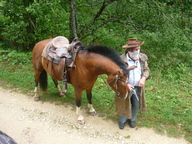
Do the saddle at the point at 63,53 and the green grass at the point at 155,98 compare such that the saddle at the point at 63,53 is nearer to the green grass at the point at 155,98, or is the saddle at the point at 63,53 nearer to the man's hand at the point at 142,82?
the green grass at the point at 155,98

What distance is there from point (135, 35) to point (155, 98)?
2933 millimetres

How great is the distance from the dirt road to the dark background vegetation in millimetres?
390

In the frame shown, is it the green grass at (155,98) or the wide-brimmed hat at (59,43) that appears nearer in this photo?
the green grass at (155,98)

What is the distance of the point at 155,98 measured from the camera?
498 cm

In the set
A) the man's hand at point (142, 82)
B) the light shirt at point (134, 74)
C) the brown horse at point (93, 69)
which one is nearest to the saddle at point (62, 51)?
the brown horse at point (93, 69)


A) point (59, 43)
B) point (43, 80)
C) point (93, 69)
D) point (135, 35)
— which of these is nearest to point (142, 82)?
point (93, 69)

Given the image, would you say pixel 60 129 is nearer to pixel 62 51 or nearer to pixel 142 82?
pixel 62 51

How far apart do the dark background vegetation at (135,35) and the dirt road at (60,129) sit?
390mm

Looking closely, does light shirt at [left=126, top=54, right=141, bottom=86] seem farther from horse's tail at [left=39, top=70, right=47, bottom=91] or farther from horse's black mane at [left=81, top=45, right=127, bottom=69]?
horse's tail at [left=39, top=70, right=47, bottom=91]

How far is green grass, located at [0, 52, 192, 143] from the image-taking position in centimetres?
388

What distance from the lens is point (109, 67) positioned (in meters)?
3.15

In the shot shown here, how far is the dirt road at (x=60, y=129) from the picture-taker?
346 centimetres

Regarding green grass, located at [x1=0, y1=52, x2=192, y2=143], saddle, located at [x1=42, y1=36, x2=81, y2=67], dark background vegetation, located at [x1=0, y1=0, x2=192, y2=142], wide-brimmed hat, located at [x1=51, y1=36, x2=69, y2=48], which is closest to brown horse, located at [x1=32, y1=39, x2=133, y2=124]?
saddle, located at [x1=42, y1=36, x2=81, y2=67]

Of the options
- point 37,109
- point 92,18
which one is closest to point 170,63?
point 92,18
